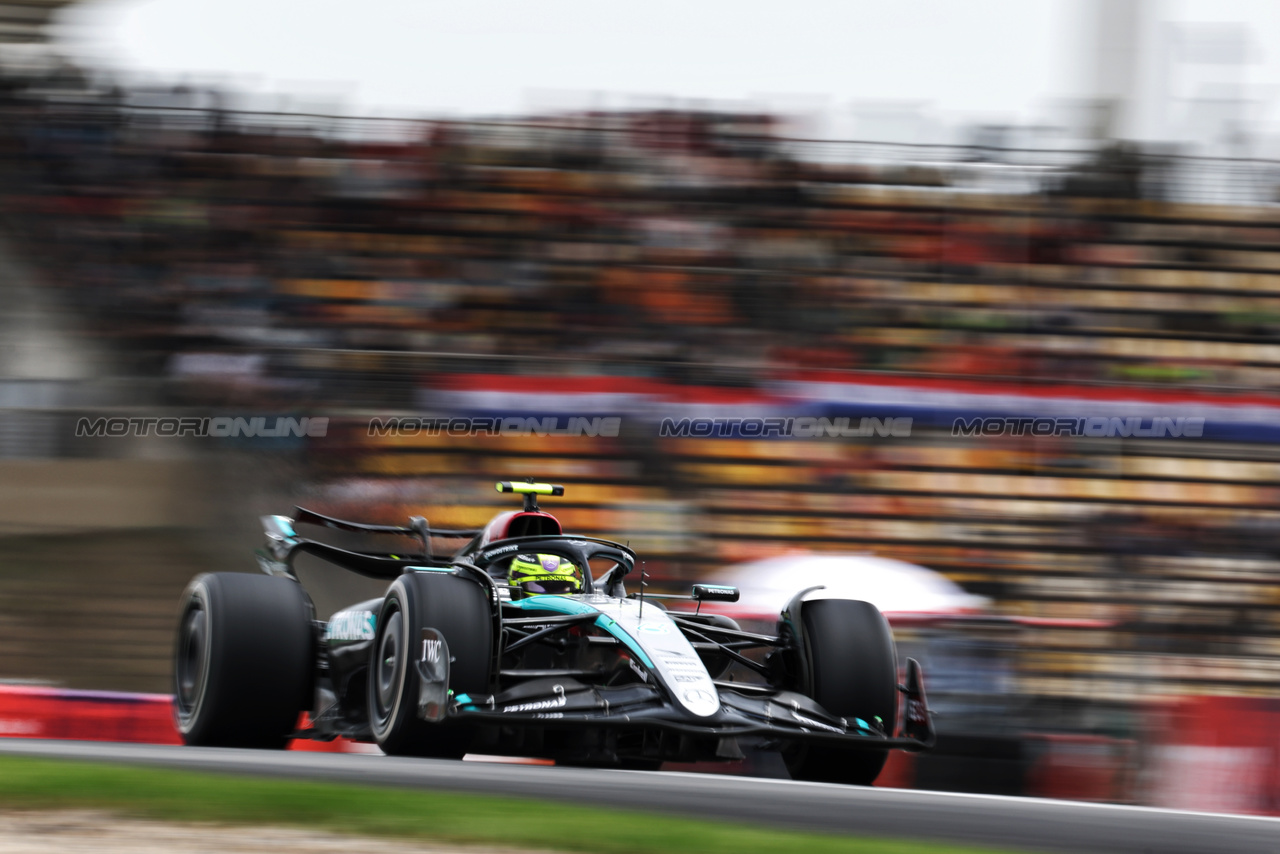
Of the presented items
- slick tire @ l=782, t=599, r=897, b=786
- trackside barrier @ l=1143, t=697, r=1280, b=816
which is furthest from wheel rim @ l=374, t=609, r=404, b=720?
trackside barrier @ l=1143, t=697, r=1280, b=816

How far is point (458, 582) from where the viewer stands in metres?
6.33

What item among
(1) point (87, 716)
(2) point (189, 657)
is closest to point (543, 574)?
(2) point (189, 657)

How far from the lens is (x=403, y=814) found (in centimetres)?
441

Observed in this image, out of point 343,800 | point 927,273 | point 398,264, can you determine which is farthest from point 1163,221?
point 343,800

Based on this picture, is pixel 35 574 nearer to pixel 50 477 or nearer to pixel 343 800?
pixel 50 477

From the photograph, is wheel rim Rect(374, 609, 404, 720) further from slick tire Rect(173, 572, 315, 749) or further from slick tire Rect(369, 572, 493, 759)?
slick tire Rect(173, 572, 315, 749)

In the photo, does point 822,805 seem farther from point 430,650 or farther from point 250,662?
point 250,662

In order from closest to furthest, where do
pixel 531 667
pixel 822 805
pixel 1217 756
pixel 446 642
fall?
pixel 822 805 < pixel 446 642 < pixel 531 667 < pixel 1217 756

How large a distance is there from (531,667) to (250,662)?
4.14ft

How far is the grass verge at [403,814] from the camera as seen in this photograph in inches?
165

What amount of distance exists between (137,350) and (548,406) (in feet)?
9.91

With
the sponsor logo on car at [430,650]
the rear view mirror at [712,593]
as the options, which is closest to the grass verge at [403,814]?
the sponsor logo on car at [430,650]

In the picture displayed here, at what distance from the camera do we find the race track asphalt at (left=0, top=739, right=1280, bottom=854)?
14.5ft

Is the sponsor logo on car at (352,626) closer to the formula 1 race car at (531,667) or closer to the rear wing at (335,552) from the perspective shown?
the formula 1 race car at (531,667)
